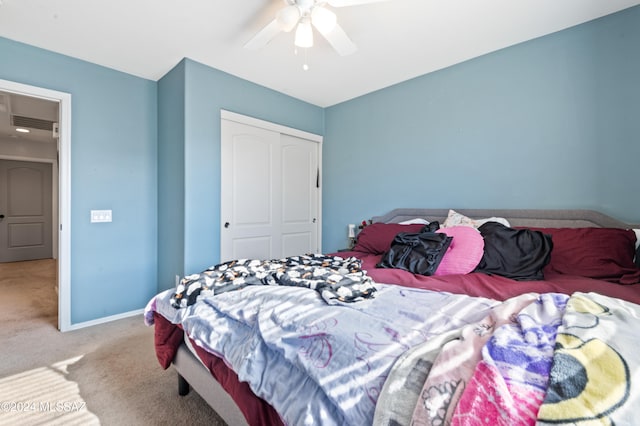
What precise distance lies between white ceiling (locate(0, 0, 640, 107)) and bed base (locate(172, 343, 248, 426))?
2.18m

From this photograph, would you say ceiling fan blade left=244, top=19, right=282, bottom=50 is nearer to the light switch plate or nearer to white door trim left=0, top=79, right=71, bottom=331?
white door trim left=0, top=79, right=71, bottom=331

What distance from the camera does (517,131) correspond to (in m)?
2.41

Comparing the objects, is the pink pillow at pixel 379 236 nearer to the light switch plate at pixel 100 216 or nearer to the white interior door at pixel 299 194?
the white interior door at pixel 299 194

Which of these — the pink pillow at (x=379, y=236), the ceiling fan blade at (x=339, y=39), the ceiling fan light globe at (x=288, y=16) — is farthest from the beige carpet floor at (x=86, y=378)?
the ceiling fan blade at (x=339, y=39)

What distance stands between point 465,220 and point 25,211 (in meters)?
7.60

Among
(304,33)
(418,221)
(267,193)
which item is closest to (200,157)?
(267,193)

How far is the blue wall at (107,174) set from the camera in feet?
8.43

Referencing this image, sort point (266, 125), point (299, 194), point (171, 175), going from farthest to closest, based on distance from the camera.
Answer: point (299, 194) → point (266, 125) → point (171, 175)

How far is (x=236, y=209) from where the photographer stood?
10.0 ft

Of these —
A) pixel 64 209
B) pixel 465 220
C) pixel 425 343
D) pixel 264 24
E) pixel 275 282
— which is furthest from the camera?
pixel 64 209

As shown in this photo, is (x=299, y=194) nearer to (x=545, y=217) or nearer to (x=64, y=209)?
(x=64, y=209)

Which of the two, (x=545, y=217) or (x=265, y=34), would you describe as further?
(x=545, y=217)

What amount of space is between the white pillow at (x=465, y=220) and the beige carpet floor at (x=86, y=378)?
214 cm

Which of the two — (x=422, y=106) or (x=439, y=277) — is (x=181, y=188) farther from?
(x=422, y=106)
